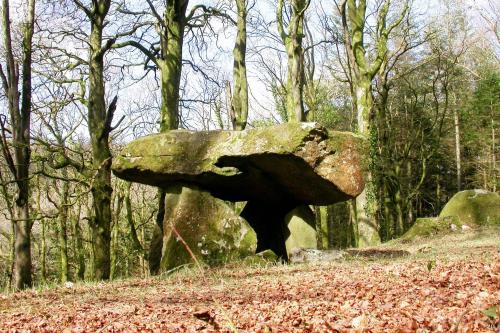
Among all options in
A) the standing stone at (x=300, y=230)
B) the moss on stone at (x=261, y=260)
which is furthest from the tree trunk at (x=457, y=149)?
the moss on stone at (x=261, y=260)

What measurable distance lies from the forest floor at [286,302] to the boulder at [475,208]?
30.2 feet

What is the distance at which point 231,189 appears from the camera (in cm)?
1058

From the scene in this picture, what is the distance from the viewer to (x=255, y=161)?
31.2 feet

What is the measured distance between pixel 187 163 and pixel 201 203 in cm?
78

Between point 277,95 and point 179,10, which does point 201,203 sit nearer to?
point 179,10

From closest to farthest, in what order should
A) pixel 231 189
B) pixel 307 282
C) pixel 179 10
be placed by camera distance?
pixel 307 282
pixel 231 189
pixel 179 10

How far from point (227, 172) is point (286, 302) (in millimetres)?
5307

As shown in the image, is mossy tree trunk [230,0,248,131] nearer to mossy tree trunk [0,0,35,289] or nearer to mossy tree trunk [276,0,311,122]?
mossy tree trunk [276,0,311,122]

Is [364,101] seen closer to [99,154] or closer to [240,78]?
[240,78]

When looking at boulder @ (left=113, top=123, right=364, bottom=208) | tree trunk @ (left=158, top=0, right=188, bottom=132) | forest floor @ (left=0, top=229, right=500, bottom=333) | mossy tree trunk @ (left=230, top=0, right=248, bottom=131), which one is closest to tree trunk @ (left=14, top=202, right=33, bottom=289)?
boulder @ (left=113, top=123, right=364, bottom=208)

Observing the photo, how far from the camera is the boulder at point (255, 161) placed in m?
9.09

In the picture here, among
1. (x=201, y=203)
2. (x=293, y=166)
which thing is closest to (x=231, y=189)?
(x=201, y=203)

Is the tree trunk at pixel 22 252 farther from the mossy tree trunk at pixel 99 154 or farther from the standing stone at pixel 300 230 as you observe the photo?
the standing stone at pixel 300 230

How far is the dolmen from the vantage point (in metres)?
9.15
